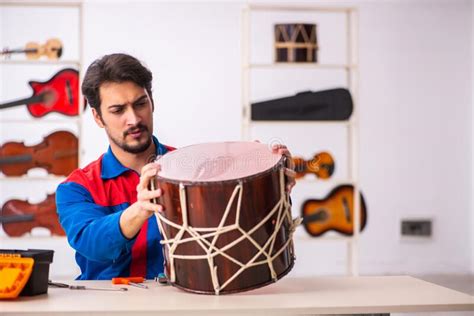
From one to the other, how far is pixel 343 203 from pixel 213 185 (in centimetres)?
409

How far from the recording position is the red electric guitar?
525 cm

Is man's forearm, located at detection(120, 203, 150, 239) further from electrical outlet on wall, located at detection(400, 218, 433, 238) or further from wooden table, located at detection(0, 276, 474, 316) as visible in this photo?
electrical outlet on wall, located at detection(400, 218, 433, 238)

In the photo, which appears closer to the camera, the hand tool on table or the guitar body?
the hand tool on table

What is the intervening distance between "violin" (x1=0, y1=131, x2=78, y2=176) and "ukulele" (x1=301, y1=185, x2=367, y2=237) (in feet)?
5.98

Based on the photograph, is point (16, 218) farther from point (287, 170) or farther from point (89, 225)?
point (287, 170)

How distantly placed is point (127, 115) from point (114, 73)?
0.14m

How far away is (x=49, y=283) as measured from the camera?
73.1 inches

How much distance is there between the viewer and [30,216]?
17.1ft

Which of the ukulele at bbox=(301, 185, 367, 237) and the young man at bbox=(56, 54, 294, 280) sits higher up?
the young man at bbox=(56, 54, 294, 280)

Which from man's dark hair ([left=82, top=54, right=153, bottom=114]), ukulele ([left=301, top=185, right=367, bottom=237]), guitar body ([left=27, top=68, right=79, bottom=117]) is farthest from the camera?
ukulele ([left=301, top=185, right=367, bottom=237])

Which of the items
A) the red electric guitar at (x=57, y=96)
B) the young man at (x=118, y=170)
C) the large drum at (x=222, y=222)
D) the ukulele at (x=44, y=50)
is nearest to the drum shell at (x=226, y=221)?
the large drum at (x=222, y=222)

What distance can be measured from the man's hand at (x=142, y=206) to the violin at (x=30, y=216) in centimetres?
343

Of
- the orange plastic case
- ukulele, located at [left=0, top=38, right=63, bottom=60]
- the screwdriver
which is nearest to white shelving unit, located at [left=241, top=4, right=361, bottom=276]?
ukulele, located at [left=0, top=38, right=63, bottom=60]

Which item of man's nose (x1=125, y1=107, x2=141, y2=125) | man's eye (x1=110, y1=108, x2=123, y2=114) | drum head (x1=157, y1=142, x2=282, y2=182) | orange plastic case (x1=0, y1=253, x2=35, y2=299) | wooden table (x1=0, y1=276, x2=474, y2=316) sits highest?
man's eye (x1=110, y1=108, x2=123, y2=114)
